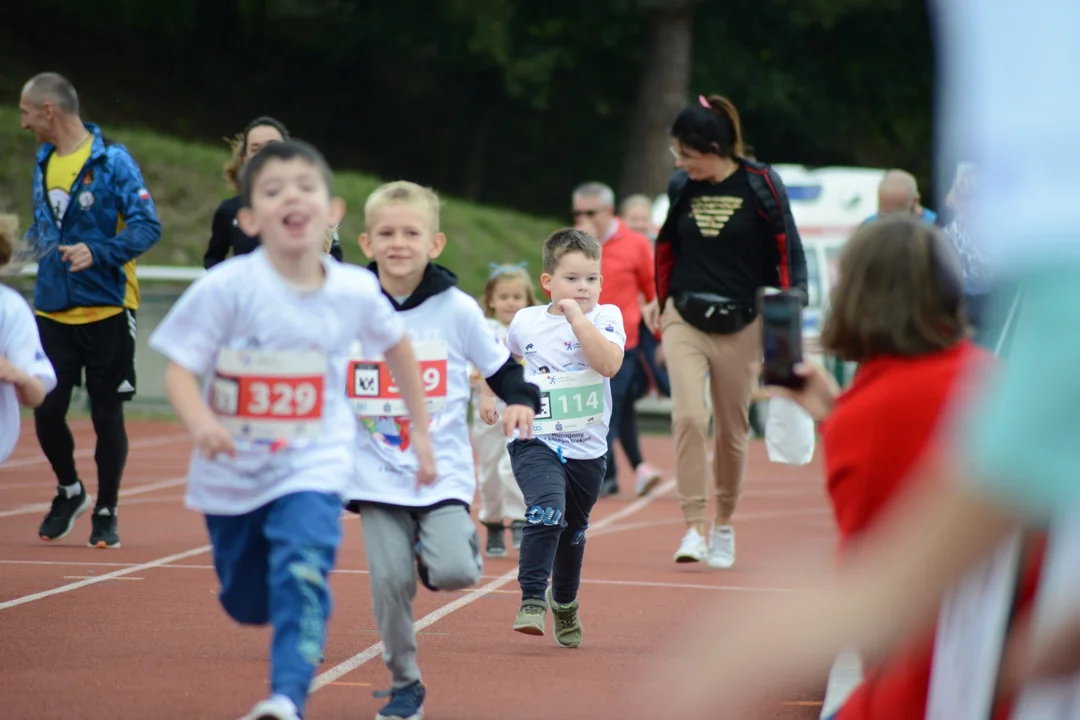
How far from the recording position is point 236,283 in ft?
14.9

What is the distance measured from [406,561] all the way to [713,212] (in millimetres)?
4418

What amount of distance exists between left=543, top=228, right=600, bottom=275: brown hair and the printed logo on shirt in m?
2.05

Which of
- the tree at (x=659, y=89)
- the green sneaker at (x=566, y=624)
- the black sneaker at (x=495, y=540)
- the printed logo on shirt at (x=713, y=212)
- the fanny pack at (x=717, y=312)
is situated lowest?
the black sneaker at (x=495, y=540)

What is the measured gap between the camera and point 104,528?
30.7 ft

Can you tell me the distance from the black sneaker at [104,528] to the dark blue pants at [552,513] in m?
3.35

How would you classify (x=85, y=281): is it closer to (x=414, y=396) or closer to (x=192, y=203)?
(x=414, y=396)

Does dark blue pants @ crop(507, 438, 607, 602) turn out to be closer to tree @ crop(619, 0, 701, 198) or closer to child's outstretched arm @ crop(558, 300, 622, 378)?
child's outstretched arm @ crop(558, 300, 622, 378)

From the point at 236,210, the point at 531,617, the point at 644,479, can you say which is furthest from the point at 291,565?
the point at 644,479

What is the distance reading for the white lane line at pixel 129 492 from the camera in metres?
11.0

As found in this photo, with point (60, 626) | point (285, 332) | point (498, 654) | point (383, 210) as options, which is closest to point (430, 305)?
point (383, 210)

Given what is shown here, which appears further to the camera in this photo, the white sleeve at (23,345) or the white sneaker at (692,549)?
the white sneaker at (692,549)

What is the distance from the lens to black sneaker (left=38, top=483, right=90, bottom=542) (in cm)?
941

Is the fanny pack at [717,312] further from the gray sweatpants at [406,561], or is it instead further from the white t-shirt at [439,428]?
the gray sweatpants at [406,561]

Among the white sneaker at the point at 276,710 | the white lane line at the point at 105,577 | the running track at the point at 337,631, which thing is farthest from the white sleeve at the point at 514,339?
the white sneaker at the point at 276,710
